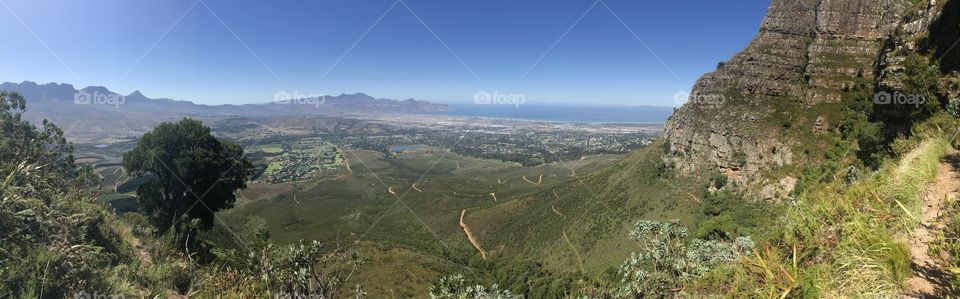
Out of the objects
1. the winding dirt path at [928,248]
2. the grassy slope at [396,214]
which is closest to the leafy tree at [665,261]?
the winding dirt path at [928,248]

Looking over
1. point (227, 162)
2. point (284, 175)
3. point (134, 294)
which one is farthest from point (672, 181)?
point (284, 175)

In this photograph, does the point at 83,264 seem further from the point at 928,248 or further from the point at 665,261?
the point at 665,261

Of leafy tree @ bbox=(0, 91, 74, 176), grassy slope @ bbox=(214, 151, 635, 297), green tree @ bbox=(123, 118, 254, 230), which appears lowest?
grassy slope @ bbox=(214, 151, 635, 297)

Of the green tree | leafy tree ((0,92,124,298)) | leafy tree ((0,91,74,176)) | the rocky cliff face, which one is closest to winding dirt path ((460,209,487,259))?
the rocky cliff face

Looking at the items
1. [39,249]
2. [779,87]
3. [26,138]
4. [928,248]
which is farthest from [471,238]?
[928,248]

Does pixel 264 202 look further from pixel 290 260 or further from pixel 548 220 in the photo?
pixel 290 260

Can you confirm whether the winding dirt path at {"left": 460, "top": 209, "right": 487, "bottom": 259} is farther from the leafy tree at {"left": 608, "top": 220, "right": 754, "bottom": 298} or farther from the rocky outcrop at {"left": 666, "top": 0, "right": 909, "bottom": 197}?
the leafy tree at {"left": 608, "top": 220, "right": 754, "bottom": 298}
